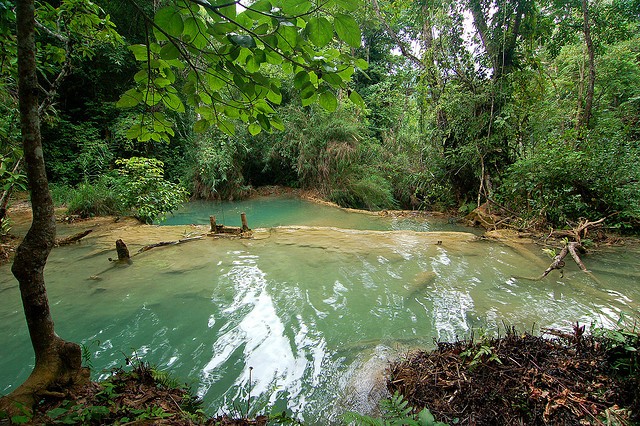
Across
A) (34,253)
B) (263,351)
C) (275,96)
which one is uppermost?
(275,96)

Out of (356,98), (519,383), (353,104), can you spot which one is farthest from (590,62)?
(356,98)

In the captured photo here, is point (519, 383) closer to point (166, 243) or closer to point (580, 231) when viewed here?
point (580, 231)

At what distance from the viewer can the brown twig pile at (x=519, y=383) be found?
158 centimetres

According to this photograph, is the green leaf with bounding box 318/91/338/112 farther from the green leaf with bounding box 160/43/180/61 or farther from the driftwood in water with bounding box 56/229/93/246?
the driftwood in water with bounding box 56/229/93/246

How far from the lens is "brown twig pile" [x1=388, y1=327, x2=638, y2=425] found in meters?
1.58

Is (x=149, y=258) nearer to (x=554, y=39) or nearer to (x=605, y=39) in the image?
(x=554, y=39)

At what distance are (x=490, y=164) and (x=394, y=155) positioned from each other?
5027 mm

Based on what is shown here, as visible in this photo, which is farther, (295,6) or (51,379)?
(51,379)

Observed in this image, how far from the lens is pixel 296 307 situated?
11.4ft

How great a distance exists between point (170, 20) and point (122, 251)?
461cm

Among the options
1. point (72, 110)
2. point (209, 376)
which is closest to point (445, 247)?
point (209, 376)

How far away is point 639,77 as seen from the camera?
33.6 ft

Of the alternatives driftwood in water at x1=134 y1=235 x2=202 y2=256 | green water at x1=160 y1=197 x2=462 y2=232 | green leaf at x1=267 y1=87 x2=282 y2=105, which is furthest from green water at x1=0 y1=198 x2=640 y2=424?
green water at x1=160 y1=197 x2=462 y2=232

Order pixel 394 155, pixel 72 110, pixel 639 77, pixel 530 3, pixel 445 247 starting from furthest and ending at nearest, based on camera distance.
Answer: pixel 394 155 → pixel 72 110 → pixel 639 77 → pixel 530 3 → pixel 445 247
